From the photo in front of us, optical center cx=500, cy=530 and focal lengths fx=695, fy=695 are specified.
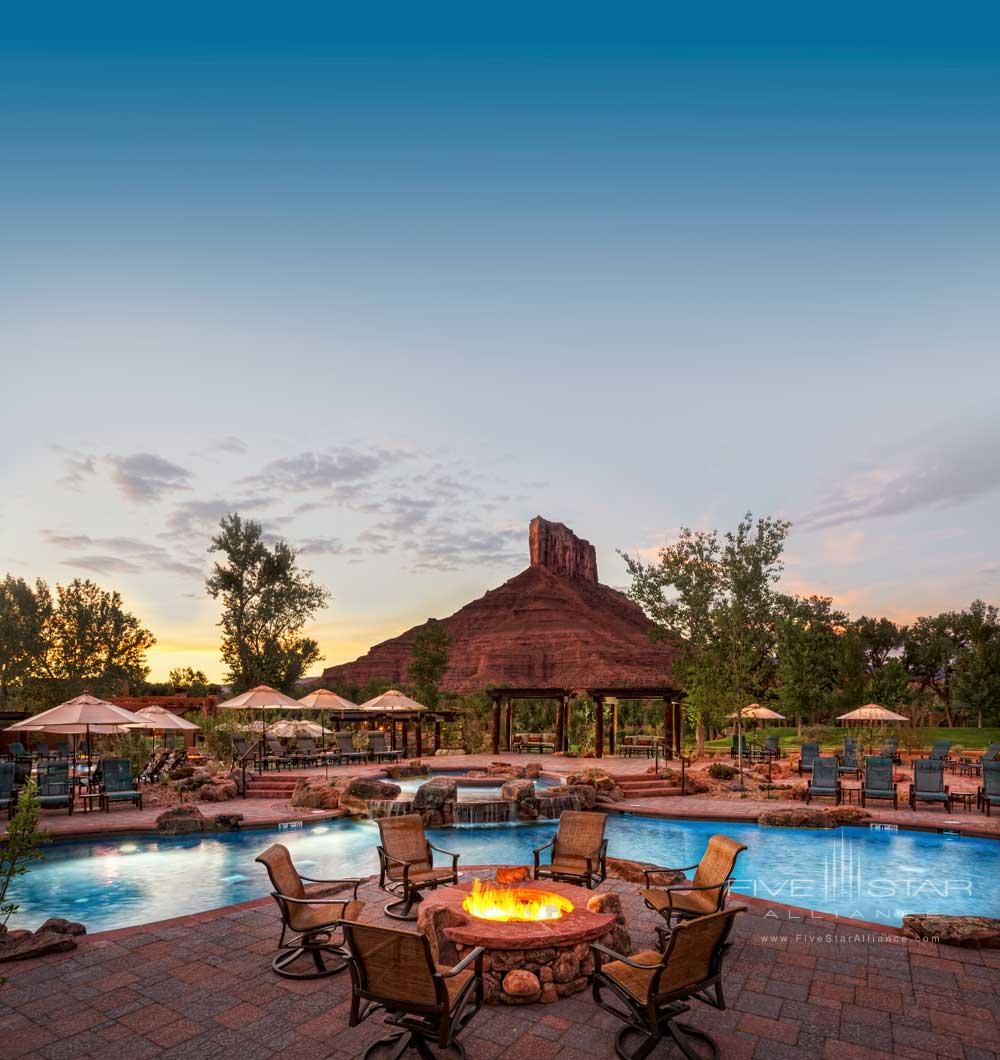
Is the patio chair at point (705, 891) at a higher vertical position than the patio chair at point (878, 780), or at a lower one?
higher

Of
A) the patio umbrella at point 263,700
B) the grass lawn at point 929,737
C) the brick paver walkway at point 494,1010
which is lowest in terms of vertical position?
the grass lawn at point 929,737

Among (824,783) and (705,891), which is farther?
(824,783)

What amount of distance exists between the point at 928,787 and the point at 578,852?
11064 mm

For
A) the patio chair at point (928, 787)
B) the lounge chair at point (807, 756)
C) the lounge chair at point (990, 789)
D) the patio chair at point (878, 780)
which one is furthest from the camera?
the lounge chair at point (807, 756)

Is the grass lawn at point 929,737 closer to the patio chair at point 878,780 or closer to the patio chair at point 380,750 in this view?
the patio chair at point 878,780

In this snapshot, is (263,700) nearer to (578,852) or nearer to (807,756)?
(578,852)

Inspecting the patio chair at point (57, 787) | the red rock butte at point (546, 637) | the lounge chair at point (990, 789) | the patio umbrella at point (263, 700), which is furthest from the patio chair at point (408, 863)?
the red rock butte at point (546, 637)

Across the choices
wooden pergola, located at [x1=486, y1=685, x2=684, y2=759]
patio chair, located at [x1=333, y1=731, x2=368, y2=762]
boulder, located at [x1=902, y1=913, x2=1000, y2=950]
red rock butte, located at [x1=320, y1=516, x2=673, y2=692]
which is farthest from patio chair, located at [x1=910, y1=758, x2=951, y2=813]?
red rock butte, located at [x1=320, y1=516, x2=673, y2=692]

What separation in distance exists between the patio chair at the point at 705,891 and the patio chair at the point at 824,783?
10.6 meters

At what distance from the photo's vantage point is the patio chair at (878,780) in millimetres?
15023

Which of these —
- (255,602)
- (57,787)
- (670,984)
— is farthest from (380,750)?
(670,984)

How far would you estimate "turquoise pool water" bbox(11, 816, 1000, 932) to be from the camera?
875 centimetres

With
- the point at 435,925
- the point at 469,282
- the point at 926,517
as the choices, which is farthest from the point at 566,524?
the point at 435,925

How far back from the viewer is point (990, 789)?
13922 millimetres
